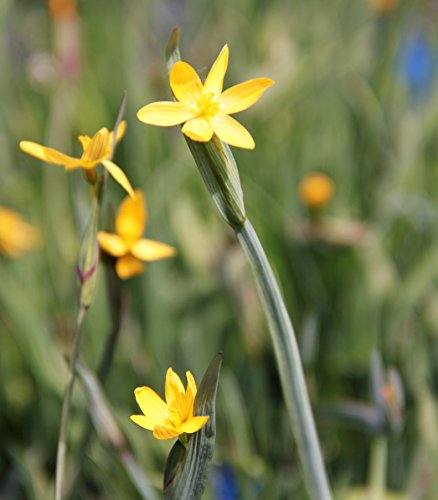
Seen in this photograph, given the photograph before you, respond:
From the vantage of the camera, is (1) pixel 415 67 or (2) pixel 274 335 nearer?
(2) pixel 274 335

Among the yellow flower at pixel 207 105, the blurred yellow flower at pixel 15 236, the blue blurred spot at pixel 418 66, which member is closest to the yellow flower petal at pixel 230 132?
the yellow flower at pixel 207 105

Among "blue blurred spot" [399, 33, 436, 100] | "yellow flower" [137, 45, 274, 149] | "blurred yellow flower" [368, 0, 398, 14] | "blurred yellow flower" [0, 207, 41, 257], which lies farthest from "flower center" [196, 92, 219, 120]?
"blurred yellow flower" [368, 0, 398, 14]

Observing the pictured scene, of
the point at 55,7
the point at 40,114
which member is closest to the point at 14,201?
the point at 40,114

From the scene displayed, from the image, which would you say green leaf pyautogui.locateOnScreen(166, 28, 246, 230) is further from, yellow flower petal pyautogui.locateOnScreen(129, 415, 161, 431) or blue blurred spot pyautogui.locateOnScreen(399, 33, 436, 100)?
blue blurred spot pyautogui.locateOnScreen(399, 33, 436, 100)

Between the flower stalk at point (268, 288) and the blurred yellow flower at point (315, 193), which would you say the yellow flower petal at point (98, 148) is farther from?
the blurred yellow flower at point (315, 193)

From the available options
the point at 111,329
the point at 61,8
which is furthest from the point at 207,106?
the point at 61,8

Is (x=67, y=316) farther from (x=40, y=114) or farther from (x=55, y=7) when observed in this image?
(x=55, y=7)
